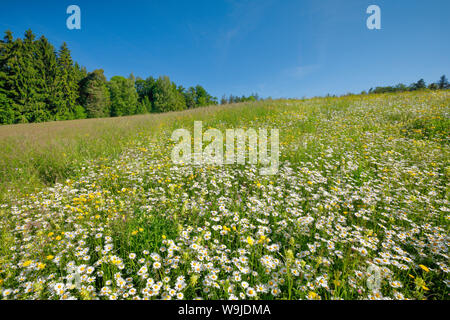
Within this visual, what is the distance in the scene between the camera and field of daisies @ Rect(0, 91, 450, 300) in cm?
159

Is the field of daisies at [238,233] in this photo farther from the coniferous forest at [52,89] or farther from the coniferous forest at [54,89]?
the coniferous forest at [52,89]

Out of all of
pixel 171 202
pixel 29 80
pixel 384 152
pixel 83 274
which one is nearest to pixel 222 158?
pixel 171 202

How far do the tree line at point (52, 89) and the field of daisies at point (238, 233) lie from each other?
16880 mm

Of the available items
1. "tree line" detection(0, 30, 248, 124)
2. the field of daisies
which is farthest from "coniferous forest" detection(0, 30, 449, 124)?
the field of daisies

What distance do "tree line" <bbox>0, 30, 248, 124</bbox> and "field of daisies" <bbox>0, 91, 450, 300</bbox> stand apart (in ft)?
55.4

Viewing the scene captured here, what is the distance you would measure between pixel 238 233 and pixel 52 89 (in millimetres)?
41334

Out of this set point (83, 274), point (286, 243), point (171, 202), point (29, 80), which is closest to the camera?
point (83, 274)

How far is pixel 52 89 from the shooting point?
29016 mm

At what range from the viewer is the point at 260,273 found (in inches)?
67.2

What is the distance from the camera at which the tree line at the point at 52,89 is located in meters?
24.1

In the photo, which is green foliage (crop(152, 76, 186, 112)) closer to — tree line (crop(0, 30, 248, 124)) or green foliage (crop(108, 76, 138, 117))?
tree line (crop(0, 30, 248, 124))

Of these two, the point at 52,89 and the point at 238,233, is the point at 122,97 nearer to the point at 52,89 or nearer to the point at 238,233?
the point at 52,89
